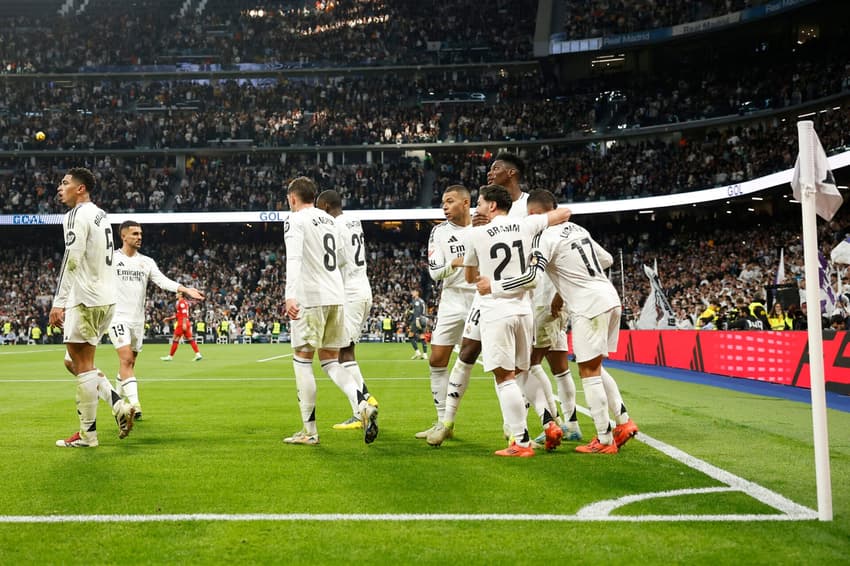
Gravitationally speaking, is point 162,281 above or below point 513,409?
above

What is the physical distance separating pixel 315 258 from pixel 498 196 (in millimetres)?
1958

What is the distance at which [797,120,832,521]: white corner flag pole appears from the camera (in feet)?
14.0

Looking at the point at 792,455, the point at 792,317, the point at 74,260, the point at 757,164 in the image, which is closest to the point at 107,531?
the point at 74,260

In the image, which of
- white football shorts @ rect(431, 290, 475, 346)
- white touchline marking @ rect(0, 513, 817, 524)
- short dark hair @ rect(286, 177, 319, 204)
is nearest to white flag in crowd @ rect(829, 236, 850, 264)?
white football shorts @ rect(431, 290, 475, 346)

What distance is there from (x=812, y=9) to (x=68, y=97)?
162 ft

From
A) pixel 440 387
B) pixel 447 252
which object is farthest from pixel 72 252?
pixel 440 387

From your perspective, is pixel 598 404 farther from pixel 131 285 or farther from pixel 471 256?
pixel 131 285

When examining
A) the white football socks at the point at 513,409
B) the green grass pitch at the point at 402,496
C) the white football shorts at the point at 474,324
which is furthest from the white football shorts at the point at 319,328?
the white football socks at the point at 513,409

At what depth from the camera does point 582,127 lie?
166ft

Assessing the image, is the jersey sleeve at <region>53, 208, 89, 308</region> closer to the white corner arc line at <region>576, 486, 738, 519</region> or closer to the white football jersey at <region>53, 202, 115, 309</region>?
the white football jersey at <region>53, 202, 115, 309</region>

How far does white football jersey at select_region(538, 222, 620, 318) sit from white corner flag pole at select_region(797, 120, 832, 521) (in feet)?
9.15

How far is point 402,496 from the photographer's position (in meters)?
5.16

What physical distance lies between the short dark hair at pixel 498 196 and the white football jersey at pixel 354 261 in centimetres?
268

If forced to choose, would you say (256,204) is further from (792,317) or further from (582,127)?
(792,317)
